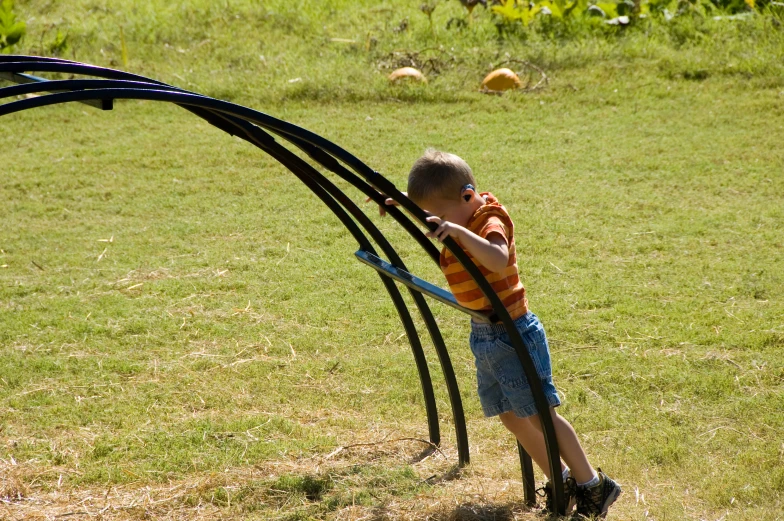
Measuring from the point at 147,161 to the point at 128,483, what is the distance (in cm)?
542

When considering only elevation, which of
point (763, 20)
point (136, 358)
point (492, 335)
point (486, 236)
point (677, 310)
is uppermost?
point (763, 20)

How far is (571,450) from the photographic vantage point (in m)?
2.87

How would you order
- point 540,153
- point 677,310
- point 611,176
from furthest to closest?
point 540,153 < point 611,176 < point 677,310

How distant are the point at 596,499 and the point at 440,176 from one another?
47.3 inches

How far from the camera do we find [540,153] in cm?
810

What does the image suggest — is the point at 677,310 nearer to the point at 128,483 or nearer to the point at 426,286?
the point at 426,286

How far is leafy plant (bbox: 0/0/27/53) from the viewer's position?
1062 cm

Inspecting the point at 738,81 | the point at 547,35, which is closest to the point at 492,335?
the point at 738,81

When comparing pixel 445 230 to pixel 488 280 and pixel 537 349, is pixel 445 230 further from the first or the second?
pixel 537 349

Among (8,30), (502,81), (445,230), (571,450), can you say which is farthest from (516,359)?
Answer: (8,30)

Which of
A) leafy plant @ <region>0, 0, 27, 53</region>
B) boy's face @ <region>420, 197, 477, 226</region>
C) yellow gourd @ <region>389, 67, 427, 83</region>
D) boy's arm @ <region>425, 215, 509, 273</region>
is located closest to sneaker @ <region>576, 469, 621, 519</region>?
boy's arm @ <region>425, 215, 509, 273</region>

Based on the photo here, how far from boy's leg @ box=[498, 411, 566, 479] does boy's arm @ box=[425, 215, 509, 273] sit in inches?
24.5

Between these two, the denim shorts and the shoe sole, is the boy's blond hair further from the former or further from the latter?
the shoe sole

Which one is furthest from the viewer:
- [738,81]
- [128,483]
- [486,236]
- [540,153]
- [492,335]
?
[738,81]
